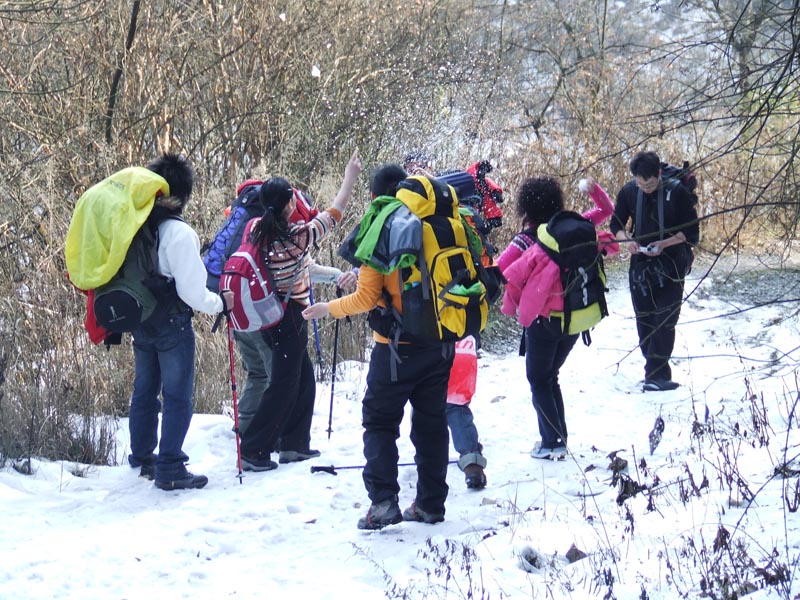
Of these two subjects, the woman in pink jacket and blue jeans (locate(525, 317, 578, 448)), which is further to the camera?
blue jeans (locate(525, 317, 578, 448))

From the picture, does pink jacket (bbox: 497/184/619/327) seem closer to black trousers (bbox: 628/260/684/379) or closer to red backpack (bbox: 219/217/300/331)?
red backpack (bbox: 219/217/300/331)

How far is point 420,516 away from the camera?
15.1ft

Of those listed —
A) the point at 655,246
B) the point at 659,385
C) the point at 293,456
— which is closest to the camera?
the point at 293,456

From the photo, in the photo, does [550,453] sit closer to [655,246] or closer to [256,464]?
[256,464]

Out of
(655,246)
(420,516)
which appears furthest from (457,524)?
(655,246)

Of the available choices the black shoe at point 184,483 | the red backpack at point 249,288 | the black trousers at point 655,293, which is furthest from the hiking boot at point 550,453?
the black shoe at point 184,483

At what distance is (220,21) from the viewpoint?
1033 centimetres

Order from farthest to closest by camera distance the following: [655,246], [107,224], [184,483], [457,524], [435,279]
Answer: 1. [655,246]
2. [184,483]
3. [107,224]
4. [457,524]
5. [435,279]

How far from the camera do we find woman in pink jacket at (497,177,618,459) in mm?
5328

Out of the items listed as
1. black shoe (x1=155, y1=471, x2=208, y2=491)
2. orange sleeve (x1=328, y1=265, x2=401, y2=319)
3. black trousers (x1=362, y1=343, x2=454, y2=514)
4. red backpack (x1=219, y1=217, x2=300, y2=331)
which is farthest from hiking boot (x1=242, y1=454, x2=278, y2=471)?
orange sleeve (x1=328, y1=265, x2=401, y2=319)

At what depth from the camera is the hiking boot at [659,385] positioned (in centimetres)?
736

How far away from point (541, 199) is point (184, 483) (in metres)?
2.72

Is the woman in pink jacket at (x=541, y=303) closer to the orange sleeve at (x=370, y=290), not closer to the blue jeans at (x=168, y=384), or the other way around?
the orange sleeve at (x=370, y=290)

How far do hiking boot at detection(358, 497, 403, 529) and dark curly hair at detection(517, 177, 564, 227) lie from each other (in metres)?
2.02
